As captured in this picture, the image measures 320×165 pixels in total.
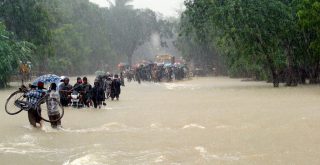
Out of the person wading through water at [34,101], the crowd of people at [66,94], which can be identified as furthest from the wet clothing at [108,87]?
the person wading through water at [34,101]

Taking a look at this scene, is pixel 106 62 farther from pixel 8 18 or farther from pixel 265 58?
pixel 265 58

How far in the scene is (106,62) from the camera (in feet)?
293

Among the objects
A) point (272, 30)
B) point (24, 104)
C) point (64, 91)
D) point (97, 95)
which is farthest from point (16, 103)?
point (272, 30)

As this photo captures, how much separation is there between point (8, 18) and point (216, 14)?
1708 centimetres

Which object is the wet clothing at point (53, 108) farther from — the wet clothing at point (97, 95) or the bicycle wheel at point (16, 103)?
the wet clothing at point (97, 95)

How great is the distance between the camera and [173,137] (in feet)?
38.5

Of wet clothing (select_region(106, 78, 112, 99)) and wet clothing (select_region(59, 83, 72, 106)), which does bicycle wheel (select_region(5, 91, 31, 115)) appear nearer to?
wet clothing (select_region(59, 83, 72, 106))

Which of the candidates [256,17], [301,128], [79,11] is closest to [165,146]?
[301,128]

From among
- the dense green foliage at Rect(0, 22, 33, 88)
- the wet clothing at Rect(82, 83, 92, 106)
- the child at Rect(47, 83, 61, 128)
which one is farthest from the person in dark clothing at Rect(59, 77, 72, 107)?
the dense green foliage at Rect(0, 22, 33, 88)

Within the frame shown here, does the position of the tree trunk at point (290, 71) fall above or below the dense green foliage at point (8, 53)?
below

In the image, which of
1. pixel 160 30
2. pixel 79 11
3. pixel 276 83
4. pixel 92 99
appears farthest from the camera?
pixel 160 30

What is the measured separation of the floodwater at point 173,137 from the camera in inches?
368

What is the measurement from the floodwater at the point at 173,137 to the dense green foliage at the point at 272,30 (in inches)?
384

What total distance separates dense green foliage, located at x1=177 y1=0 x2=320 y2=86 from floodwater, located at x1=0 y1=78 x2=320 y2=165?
9.75m
